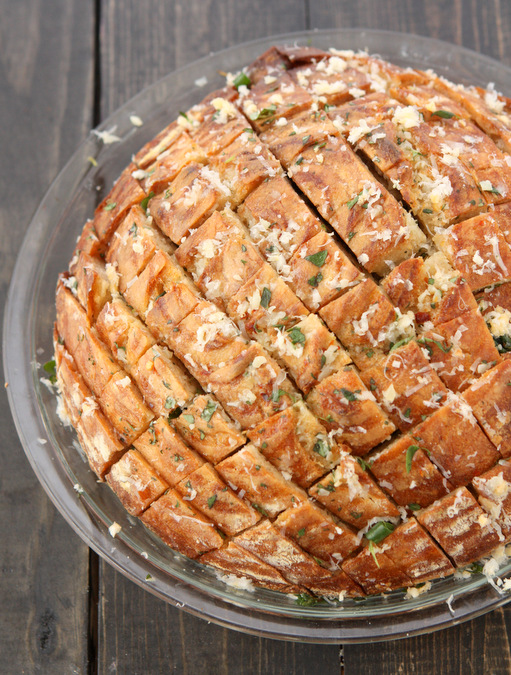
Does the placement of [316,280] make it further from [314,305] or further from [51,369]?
[51,369]

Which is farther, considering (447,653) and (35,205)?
(35,205)

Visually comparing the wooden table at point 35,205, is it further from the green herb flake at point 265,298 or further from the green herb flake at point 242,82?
the green herb flake at point 265,298

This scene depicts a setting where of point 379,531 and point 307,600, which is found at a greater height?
point 379,531

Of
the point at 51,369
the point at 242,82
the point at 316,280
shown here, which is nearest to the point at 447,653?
the point at 316,280

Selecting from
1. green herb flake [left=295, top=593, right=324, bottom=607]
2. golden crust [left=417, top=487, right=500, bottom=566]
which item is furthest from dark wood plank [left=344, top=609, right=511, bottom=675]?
golden crust [left=417, top=487, right=500, bottom=566]

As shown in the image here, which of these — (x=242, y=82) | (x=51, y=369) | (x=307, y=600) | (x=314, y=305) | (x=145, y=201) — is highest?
(x=242, y=82)

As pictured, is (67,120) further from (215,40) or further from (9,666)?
(9,666)
